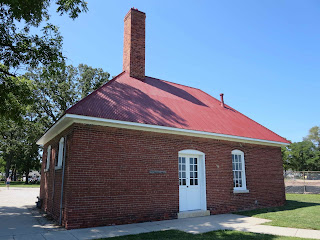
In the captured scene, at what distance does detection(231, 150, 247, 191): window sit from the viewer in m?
12.4

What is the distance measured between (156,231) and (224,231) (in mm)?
2150

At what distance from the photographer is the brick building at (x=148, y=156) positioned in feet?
27.6

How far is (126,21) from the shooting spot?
1472 cm

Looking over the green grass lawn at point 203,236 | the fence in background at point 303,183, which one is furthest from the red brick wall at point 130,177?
the fence in background at point 303,183

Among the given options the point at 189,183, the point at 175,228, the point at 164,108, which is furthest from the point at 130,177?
the point at 164,108

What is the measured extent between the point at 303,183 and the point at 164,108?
68.9 ft

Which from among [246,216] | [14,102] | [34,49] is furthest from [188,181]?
[14,102]

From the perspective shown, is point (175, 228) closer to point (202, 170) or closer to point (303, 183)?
point (202, 170)

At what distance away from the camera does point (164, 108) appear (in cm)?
1154

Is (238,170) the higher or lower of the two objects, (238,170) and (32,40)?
the lower

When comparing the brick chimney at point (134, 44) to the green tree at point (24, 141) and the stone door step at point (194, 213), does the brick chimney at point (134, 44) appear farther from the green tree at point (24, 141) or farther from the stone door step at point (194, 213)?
the green tree at point (24, 141)

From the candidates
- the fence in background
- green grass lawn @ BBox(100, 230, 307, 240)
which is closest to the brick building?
green grass lawn @ BBox(100, 230, 307, 240)

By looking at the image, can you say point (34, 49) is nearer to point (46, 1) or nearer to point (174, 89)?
point (46, 1)

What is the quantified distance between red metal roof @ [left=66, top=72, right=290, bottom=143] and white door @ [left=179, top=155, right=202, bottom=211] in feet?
5.26
